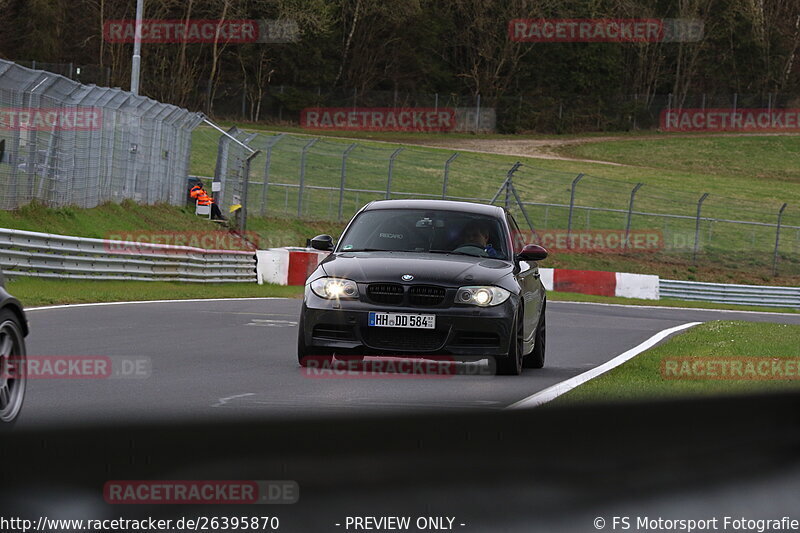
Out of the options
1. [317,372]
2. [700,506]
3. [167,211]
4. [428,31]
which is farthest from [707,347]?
[428,31]

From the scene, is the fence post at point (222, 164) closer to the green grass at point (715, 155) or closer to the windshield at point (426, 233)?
the windshield at point (426, 233)

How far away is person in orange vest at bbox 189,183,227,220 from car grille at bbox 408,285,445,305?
24.8 metres

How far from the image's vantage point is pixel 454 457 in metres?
2.68

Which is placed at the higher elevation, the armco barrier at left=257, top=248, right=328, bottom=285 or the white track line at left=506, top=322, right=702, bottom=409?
the white track line at left=506, top=322, right=702, bottom=409

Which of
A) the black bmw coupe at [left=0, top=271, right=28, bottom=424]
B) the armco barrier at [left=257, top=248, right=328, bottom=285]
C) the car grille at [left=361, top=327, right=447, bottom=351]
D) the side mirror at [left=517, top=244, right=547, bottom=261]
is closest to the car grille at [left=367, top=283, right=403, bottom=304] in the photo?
the car grille at [left=361, top=327, right=447, bottom=351]

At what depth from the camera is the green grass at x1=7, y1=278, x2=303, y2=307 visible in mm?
18656

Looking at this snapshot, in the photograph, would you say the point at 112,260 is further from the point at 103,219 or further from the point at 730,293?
the point at 730,293

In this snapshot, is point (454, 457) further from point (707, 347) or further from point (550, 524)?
point (707, 347)

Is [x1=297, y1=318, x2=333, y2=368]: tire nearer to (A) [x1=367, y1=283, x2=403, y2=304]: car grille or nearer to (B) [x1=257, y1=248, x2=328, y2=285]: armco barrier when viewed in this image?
(A) [x1=367, y1=283, x2=403, y2=304]: car grille

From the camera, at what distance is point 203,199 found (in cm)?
3453

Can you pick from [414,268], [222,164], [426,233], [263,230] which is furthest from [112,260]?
[263,230]

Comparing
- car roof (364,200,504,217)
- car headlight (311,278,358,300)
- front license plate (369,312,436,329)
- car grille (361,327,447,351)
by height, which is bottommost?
car grille (361,327,447,351)

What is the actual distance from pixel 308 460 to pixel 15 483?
528 mm

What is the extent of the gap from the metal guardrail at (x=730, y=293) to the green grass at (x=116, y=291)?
1391 cm
